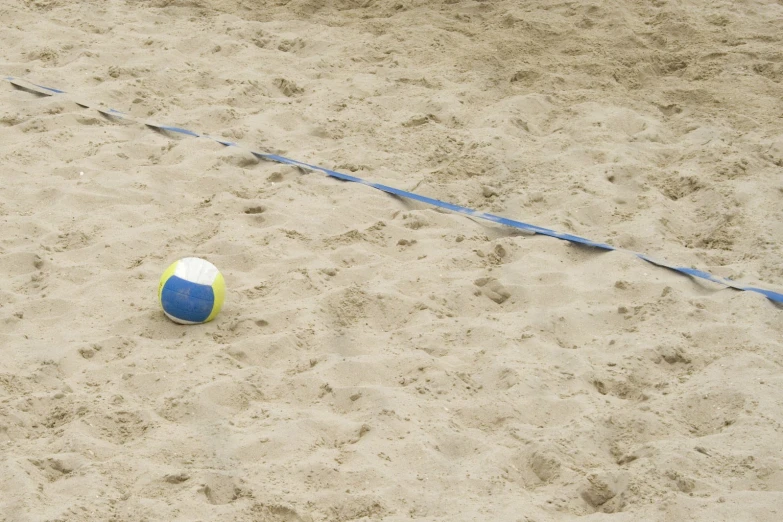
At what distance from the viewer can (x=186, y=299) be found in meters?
3.44

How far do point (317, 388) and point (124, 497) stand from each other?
0.76 metres

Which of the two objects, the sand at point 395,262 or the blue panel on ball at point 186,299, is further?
the blue panel on ball at point 186,299

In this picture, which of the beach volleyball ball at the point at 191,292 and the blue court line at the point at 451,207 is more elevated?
the beach volleyball ball at the point at 191,292

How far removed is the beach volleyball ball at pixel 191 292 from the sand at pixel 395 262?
0.08m

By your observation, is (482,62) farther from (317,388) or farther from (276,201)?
(317,388)

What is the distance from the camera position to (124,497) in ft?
8.87

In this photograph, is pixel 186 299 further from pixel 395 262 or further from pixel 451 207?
pixel 451 207

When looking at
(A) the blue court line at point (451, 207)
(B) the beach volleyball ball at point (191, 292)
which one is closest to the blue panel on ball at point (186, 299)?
(B) the beach volleyball ball at point (191, 292)

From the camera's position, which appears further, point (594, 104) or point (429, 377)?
point (594, 104)

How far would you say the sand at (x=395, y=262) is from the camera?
283cm

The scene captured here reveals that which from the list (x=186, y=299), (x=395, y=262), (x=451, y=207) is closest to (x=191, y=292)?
(x=186, y=299)

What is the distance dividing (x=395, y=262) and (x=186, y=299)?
0.93 metres

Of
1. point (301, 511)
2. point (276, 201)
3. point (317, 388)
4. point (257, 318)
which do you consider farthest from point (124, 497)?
point (276, 201)

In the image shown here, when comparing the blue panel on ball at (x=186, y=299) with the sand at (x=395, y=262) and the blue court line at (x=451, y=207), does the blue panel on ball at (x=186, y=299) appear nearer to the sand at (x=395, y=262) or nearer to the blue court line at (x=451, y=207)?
the sand at (x=395, y=262)
